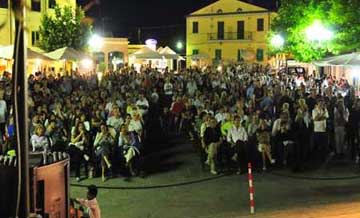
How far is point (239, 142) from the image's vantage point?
15031mm

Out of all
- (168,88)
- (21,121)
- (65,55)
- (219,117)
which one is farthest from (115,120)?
(21,121)

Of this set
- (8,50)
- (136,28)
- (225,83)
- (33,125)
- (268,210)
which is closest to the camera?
(268,210)

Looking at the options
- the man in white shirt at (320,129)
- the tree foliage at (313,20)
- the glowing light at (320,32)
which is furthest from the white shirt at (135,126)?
the glowing light at (320,32)

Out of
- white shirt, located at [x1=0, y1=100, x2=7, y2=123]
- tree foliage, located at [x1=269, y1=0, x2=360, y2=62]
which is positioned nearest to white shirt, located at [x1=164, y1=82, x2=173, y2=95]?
tree foliage, located at [x1=269, y1=0, x2=360, y2=62]

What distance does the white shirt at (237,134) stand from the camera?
15.1 meters

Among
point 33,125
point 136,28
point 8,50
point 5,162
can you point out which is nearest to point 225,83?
point 8,50

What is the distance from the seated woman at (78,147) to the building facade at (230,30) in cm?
6011

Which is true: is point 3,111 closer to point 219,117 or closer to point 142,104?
point 142,104

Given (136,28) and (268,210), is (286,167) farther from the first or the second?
(136,28)

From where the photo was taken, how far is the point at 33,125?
14.7 m

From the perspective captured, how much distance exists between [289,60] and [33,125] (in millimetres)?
47759

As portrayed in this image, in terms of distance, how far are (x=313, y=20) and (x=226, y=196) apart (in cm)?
2099

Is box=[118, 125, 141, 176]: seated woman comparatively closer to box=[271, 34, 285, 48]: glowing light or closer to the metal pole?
the metal pole

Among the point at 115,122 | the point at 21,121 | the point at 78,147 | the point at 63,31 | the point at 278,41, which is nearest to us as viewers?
the point at 21,121
